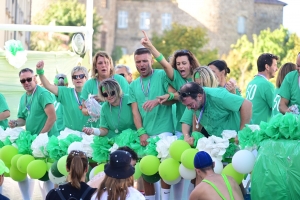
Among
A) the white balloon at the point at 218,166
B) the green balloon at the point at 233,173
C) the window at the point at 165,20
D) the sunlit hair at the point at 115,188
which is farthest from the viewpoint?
the window at the point at 165,20

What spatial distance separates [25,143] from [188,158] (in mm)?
2687

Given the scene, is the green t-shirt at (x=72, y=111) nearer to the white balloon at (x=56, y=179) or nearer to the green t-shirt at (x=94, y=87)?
the green t-shirt at (x=94, y=87)

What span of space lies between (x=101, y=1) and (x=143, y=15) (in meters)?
5.21

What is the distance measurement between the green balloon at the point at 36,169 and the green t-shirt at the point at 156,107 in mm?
1409

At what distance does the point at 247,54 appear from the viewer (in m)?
70.6

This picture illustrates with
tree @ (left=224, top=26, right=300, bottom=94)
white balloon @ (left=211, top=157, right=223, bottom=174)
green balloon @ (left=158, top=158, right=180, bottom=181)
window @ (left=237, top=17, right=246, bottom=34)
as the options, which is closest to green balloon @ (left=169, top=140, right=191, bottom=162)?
green balloon @ (left=158, top=158, right=180, bottom=181)

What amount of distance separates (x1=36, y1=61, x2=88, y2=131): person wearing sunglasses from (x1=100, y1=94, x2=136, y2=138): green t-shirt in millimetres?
1039

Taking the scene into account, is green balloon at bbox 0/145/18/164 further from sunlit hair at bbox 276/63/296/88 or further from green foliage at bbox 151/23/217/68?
green foliage at bbox 151/23/217/68

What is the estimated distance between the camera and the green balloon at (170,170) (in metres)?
9.31

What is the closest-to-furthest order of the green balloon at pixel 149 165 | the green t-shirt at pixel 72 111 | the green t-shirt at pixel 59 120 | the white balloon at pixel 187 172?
the white balloon at pixel 187 172
the green balloon at pixel 149 165
the green t-shirt at pixel 72 111
the green t-shirt at pixel 59 120

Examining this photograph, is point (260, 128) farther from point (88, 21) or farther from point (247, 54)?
point (247, 54)

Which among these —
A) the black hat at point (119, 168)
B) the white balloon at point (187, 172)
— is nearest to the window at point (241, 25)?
the white balloon at point (187, 172)

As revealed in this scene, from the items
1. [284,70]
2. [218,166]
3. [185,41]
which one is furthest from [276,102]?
[185,41]

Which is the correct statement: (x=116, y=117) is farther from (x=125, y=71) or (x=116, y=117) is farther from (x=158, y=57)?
(x=125, y=71)
